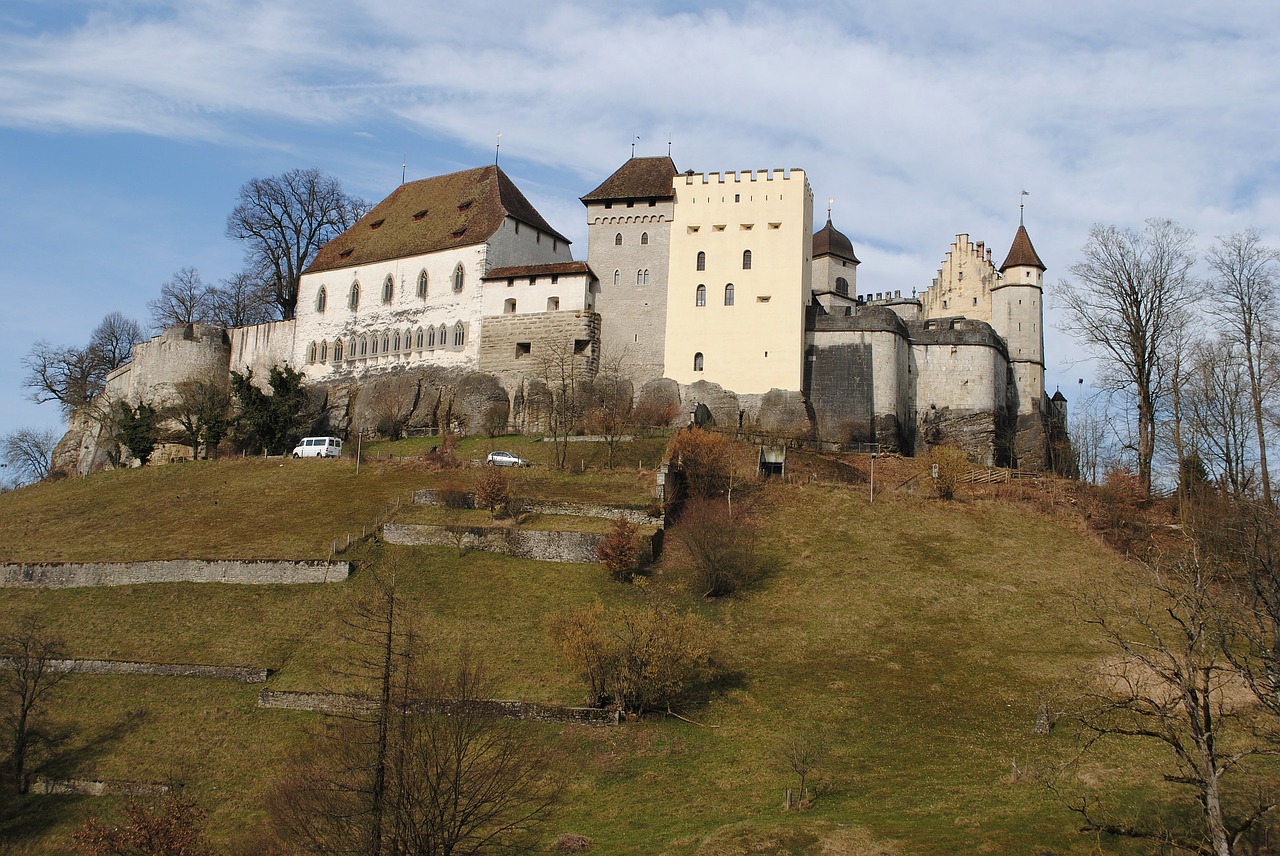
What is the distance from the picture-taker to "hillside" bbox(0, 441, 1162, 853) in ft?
72.2

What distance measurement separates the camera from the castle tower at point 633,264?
53656 millimetres

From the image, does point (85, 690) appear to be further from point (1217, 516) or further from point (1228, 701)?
point (1217, 516)

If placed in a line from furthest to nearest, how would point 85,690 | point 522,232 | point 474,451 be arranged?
1. point 522,232
2. point 474,451
3. point 85,690

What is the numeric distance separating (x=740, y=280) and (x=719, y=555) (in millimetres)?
21661

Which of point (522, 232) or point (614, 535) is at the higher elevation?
point (522, 232)

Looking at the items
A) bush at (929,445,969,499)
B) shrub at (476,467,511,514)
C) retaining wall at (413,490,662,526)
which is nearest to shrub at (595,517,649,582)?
retaining wall at (413,490,662,526)

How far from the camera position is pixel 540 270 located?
55.5m

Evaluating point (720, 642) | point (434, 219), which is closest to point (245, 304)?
point (434, 219)

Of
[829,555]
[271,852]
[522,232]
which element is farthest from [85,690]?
[522,232]

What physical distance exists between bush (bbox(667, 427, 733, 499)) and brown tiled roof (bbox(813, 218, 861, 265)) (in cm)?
2347

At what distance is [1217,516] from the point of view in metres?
34.7

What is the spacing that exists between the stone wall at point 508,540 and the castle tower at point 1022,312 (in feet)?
90.8

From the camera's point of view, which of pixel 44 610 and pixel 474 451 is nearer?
pixel 44 610

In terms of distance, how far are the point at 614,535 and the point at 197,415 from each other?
1140 inches
